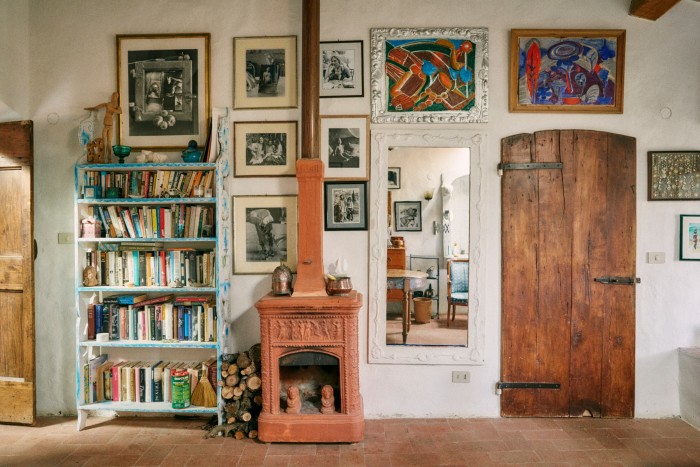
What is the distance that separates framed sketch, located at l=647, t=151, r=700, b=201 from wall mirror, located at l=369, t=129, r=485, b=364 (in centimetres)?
147

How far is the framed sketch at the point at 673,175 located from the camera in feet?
11.5

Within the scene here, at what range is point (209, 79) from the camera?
11.9ft

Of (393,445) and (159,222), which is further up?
(159,222)

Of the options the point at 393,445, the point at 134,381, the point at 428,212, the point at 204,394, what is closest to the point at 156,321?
the point at 134,381

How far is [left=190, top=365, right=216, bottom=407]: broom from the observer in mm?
3330

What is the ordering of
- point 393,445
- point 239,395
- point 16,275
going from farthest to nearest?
point 16,275
point 239,395
point 393,445

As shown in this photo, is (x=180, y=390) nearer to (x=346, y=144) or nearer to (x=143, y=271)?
(x=143, y=271)

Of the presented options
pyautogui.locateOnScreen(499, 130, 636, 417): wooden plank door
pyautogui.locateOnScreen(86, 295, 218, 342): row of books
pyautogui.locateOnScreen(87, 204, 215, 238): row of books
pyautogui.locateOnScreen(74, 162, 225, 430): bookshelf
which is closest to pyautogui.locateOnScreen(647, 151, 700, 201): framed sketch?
pyautogui.locateOnScreen(499, 130, 636, 417): wooden plank door

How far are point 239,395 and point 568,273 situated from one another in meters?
2.90

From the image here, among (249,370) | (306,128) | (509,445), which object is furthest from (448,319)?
(306,128)

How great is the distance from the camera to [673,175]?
3518 millimetres

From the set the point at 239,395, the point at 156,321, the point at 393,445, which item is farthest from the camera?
the point at 156,321

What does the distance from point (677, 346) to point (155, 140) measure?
4.86 meters

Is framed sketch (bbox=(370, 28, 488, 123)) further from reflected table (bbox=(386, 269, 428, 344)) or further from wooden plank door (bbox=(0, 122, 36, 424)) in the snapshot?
wooden plank door (bbox=(0, 122, 36, 424))
